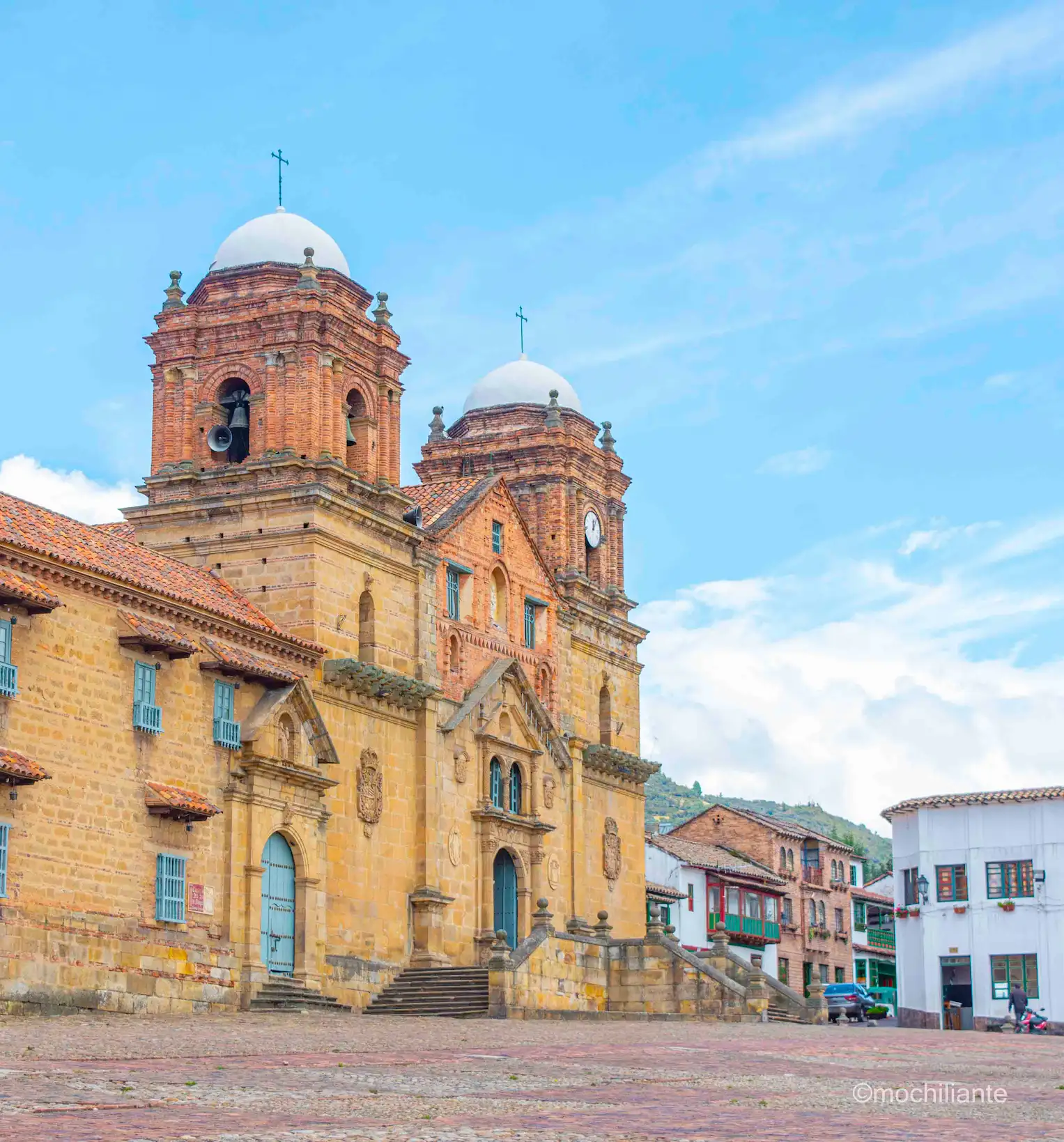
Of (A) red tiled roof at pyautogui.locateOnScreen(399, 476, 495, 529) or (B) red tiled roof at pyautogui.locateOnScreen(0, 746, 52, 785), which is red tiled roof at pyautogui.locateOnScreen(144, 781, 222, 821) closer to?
(B) red tiled roof at pyautogui.locateOnScreen(0, 746, 52, 785)

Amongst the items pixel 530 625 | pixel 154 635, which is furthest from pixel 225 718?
pixel 530 625

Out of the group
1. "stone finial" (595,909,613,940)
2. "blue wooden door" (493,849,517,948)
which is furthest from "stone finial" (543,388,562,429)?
"stone finial" (595,909,613,940)

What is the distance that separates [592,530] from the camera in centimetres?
5169

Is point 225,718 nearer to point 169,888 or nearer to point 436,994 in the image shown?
point 169,888

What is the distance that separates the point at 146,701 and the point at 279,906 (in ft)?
17.8

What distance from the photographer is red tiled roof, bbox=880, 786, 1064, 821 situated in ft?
188

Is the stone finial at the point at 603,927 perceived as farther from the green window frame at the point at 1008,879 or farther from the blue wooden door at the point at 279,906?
the green window frame at the point at 1008,879

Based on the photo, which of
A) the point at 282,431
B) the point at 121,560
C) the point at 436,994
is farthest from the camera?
the point at 282,431

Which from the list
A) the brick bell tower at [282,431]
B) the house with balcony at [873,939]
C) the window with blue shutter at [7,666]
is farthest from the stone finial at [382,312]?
the house with balcony at [873,939]

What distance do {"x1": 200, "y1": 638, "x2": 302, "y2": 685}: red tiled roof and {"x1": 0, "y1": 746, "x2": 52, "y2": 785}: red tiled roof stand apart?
515 centimetres

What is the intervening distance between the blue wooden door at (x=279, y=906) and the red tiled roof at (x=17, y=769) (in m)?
6.80

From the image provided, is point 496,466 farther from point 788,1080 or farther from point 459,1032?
point 788,1080

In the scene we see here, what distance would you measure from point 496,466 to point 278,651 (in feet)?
53.1

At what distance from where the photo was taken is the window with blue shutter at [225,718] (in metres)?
33.8
